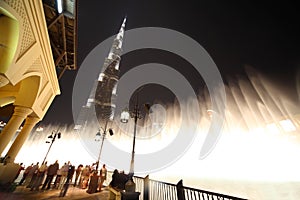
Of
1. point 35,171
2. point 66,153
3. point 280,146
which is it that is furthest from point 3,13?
point 66,153

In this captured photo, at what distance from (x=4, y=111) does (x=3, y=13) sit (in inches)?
372

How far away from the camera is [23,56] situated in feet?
13.4

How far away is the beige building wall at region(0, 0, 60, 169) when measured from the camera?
134 inches

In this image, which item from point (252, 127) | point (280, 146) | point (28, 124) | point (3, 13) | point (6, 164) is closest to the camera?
point (3, 13)

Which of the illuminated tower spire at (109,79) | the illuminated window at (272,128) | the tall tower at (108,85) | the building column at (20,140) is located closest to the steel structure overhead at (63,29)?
the building column at (20,140)

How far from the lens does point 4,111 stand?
9.42 m

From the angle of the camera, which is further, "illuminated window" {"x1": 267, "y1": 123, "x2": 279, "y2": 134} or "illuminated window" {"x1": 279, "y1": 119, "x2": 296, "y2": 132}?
"illuminated window" {"x1": 267, "y1": 123, "x2": 279, "y2": 134}

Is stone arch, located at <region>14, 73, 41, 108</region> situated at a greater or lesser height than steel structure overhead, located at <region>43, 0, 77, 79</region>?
lesser

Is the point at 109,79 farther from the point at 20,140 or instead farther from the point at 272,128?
the point at 20,140

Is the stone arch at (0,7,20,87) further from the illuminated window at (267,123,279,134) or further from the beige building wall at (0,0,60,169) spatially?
the illuminated window at (267,123,279,134)

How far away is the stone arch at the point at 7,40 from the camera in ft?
10.9

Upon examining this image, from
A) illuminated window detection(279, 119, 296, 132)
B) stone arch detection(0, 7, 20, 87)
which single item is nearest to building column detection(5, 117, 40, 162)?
stone arch detection(0, 7, 20, 87)

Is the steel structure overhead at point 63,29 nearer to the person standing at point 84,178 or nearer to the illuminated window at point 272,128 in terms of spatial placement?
the person standing at point 84,178

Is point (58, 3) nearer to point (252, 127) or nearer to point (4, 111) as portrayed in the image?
point (4, 111)
